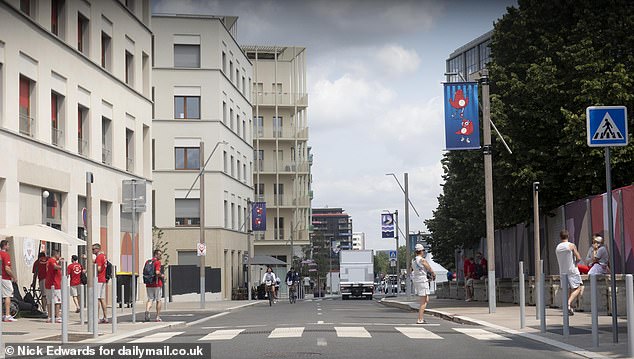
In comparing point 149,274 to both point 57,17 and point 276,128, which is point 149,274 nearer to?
point 57,17

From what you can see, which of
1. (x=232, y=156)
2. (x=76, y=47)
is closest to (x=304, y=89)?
(x=232, y=156)

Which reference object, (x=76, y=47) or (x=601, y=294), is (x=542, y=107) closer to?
(x=601, y=294)

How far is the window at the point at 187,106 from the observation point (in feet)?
222

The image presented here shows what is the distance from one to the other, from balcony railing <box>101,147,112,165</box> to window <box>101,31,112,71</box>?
346 centimetres

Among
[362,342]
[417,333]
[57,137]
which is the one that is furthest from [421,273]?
[57,137]

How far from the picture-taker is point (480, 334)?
62.5ft

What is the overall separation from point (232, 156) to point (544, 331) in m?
55.4

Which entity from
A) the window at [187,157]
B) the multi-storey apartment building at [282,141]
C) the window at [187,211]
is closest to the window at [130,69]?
the window at [187,157]

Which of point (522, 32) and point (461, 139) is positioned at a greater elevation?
point (522, 32)

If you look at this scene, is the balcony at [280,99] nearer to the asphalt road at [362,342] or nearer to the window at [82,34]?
the window at [82,34]

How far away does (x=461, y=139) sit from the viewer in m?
27.6

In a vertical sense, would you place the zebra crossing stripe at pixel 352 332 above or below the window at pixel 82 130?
below

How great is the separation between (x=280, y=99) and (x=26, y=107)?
67.0 meters

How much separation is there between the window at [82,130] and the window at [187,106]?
2796 centimetres
